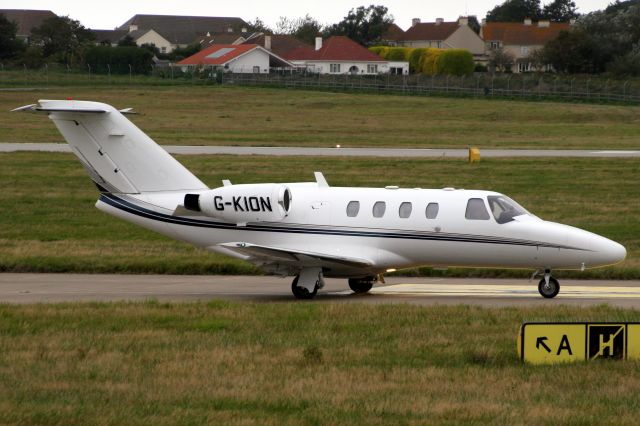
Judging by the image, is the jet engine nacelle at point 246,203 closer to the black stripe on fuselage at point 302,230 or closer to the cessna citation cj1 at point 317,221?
the cessna citation cj1 at point 317,221

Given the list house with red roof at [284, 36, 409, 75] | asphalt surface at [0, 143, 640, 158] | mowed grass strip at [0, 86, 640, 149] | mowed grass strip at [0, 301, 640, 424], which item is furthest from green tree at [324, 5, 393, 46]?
mowed grass strip at [0, 301, 640, 424]

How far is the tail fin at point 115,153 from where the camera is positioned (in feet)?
77.3

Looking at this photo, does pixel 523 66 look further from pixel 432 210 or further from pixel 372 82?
pixel 432 210

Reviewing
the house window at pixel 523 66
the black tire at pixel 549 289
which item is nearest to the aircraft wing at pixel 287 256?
the black tire at pixel 549 289

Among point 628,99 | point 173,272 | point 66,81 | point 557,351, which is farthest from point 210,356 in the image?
point 66,81

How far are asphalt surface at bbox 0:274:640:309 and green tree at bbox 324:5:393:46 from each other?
15351 centimetres

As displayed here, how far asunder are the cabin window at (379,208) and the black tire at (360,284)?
1493mm

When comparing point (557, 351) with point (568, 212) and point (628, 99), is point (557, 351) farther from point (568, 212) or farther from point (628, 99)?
point (628, 99)

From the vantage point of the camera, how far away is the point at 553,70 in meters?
130

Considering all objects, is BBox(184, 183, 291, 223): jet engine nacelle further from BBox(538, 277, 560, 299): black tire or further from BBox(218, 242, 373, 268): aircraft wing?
BBox(538, 277, 560, 299): black tire

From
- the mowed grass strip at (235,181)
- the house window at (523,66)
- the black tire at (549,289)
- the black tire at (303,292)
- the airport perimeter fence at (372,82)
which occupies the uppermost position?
the black tire at (549,289)

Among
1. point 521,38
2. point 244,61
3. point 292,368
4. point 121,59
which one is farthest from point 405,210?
point 521,38

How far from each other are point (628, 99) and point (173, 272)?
70308mm

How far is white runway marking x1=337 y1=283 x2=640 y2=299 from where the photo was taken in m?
22.3
